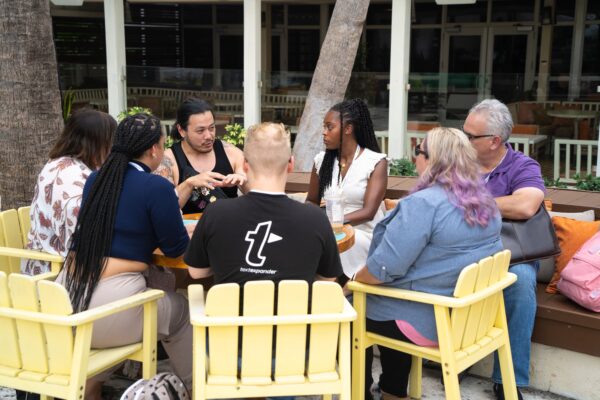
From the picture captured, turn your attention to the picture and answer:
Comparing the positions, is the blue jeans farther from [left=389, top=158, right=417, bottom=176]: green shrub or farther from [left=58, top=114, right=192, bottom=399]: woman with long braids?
[left=389, top=158, right=417, bottom=176]: green shrub

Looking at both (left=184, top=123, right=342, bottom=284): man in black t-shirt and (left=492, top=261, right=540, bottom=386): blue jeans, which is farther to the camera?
(left=492, top=261, right=540, bottom=386): blue jeans

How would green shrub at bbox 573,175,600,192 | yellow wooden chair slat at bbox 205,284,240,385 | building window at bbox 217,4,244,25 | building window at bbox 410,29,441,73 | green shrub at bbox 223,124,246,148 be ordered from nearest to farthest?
yellow wooden chair slat at bbox 205,284,240,385 < green shrub at bbox 573,175,600,192 < green shrub at bbox 223,124,246,148 < building window at bbox 410,29,441,73 < building window at bbox 217,4,244,25

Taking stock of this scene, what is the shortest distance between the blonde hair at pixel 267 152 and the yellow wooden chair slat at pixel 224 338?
0.45 m

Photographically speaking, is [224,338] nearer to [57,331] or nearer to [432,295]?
[57,331]

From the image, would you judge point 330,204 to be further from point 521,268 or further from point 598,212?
point 598,212

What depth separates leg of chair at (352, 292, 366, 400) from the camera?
3064 millimetres

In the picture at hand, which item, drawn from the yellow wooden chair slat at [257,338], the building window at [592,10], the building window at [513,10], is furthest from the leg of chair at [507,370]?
the building window at [513,10]

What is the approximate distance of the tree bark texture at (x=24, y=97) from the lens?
14.9 ft

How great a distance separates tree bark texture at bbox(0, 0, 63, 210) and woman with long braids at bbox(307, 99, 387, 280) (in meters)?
1.88

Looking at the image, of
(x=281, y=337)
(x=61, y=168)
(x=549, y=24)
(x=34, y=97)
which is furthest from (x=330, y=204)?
(x=549, y=24)

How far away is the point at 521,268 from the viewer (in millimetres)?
3371

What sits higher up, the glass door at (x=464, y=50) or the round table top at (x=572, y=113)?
the glass door at (x=464, y=50)

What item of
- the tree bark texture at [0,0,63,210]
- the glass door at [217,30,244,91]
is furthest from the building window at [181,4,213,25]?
the tree bark texture at [0,0,63,210]

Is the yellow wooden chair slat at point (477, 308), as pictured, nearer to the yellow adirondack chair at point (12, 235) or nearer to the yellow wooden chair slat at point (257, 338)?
the yellow wooden chair slat at point (257, 338)
